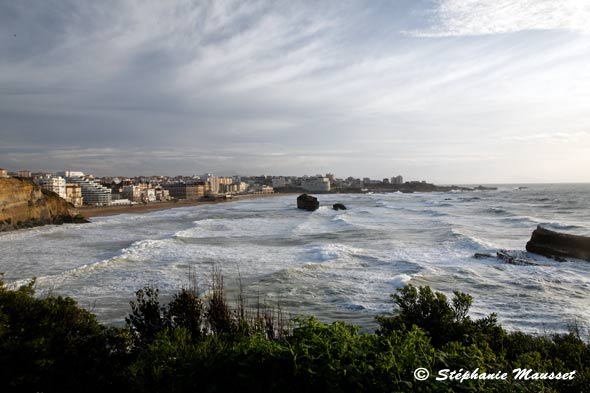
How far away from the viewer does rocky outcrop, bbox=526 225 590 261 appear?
63.6ft

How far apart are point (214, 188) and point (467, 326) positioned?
570 ft

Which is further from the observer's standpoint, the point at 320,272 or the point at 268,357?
the point at 320,272

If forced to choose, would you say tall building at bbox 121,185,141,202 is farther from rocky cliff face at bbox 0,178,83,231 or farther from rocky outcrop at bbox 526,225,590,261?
rocky outcrop at bbox 526,225,590,261

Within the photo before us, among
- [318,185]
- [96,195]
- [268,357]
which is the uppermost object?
Answer: [268,357]

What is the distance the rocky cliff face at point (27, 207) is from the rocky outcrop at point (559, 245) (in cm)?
4409

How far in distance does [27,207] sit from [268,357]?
162 ft

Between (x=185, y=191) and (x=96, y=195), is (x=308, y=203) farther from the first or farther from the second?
(x=185, y=191)

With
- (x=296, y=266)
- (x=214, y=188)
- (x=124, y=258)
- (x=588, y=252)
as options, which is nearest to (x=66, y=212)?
(x=124, y=258)

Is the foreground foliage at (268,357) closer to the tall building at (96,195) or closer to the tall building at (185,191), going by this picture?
the tall building at (96,195)

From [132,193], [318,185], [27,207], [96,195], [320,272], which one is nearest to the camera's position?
[320,272]

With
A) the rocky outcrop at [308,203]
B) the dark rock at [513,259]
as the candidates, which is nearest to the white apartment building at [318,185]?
the rocky outcrop at [308,203]

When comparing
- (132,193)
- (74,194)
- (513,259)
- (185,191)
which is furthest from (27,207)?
(185,191)

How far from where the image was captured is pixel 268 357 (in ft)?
12.9

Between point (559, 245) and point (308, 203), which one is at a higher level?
point (559, 245)
